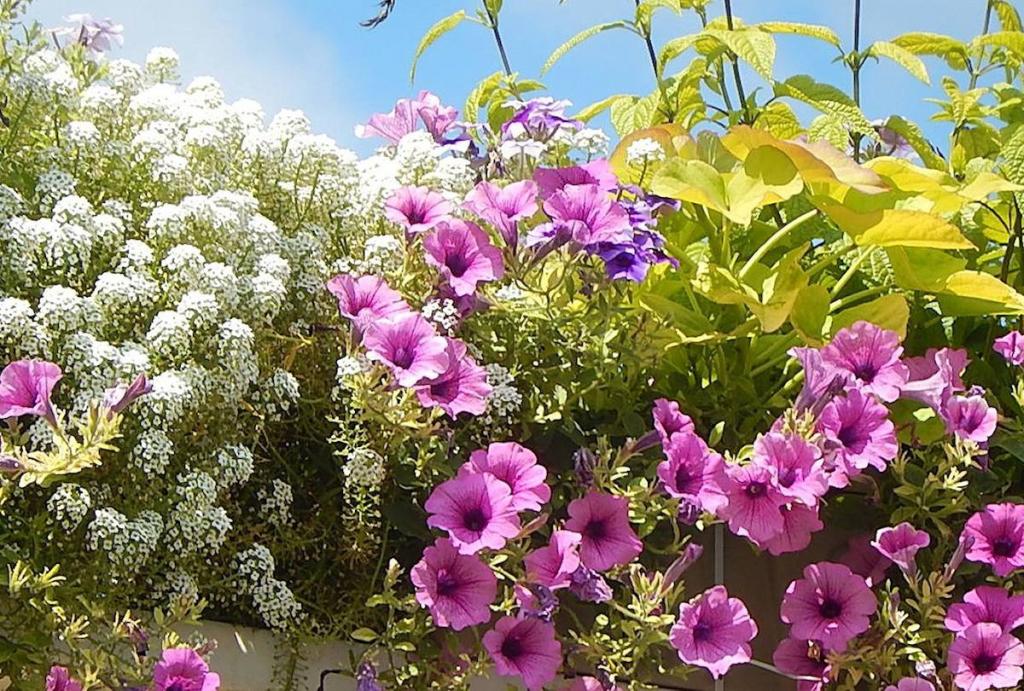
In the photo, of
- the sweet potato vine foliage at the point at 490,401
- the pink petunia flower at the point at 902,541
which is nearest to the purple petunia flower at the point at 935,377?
the sweet potato vine foliage at the point at 490,401

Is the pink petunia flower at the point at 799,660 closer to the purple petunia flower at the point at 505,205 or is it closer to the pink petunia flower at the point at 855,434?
the pink petunia flower at the point at 855,434

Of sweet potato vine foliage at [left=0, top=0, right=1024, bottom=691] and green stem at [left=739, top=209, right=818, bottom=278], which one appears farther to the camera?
green stem at [left=739, top=209, right=818, bottom=278]

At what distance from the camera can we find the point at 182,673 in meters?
0.88

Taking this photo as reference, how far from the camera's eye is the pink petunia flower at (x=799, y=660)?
1066mm

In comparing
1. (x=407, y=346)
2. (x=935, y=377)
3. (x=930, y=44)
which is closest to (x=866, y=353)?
(x=935, y=377)

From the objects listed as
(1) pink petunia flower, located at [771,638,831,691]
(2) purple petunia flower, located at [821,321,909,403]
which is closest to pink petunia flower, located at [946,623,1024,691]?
(1) pink petunia flower, located at [771,638,831,691]

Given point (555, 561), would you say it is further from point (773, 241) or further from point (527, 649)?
point (773, 241)

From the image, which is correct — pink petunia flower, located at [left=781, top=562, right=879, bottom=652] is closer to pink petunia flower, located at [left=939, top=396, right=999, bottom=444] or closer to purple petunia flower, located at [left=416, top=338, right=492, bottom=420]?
pink petunia flower, located at [left=939, top=396, right=999, bottom=444]

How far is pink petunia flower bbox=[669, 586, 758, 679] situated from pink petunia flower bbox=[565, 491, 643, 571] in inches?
2.4

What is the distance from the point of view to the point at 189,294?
0.94m

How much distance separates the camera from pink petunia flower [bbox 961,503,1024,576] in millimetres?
1064

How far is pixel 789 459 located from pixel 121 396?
0.49 meters

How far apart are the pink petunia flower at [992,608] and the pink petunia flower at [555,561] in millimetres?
352

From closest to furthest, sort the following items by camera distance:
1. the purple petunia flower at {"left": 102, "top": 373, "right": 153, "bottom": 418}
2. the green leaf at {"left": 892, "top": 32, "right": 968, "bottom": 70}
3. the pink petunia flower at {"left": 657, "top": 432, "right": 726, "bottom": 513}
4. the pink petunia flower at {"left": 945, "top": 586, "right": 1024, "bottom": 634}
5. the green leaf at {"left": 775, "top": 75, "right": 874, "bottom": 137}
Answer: the purple petunia flower at {"left": 102, "top": 373, "right": 153, "bottom": 418}, the pink petunia flower at {"left": 657, "top": 432, "right": 726, "bottom": 513}, the pink petunia flower at {"left": 945, "top": 586, "right": 1024, "bottom": 634}, the green leaf at {"left": 775, "top": 75, "right": 874, "bottom": 137}, the green leaf at {"left": 892, "top": 32, "right": 968, "bottom": 70}
